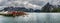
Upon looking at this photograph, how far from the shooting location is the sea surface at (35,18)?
2504mm

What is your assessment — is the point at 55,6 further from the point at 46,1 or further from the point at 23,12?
the point at 23,12

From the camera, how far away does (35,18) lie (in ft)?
8.33

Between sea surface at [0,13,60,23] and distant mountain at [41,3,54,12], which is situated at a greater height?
distant mountain at [41,3,54,12]

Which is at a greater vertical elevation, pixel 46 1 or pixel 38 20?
pixel 46 1

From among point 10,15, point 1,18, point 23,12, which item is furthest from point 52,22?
point 1,18

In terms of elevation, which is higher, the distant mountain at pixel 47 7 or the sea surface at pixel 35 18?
the distant mountain at pixel 47 7

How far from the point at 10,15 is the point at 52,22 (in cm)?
79

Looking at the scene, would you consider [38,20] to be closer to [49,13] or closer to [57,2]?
[49,13]

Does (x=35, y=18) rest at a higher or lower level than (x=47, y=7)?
lower

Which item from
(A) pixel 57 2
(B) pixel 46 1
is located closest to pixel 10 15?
(B) pixel 46 1

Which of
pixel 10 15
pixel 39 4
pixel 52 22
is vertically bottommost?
pixel 52 22

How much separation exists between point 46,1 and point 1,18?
35.0 inches

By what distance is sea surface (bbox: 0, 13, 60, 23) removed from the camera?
250cm

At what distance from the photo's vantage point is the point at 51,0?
8.30 feet
